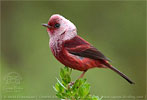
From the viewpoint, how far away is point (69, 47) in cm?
402

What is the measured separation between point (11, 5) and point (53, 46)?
4.77 m

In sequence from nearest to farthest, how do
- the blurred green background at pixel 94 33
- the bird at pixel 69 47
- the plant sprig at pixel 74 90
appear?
the plant sprig at pixel 74 90 → the bird at pixel 69 47 → the blurred green background at pixel 94 33

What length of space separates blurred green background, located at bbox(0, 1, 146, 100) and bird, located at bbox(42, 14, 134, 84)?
304cm

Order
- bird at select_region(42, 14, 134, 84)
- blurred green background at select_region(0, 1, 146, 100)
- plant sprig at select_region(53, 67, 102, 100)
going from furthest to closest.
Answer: blurred green background at select_region(0, 1, 146, 100), bird at select_region(42, 14, 134, 84), plant sprig at select_region(53, 67, 102, 100)

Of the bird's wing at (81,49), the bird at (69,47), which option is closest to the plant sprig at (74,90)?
the bird at (69,47)

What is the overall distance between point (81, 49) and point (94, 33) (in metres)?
3.88

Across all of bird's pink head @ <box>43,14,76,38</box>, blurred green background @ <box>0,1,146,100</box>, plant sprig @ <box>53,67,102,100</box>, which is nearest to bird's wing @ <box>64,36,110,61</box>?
bird's pink head @ <box>43,14,76,38</box>

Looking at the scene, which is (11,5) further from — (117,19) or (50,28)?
(50,28)

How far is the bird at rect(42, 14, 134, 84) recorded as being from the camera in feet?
13.0

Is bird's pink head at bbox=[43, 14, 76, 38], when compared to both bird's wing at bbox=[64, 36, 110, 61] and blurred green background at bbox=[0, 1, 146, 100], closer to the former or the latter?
bird's wing at bbox=[64, 36, 110, 61]

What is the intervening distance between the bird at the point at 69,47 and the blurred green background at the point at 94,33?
3.04 metres

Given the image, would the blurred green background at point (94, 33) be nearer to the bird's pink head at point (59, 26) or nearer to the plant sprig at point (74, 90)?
the bird's pink head at point (59, 26)

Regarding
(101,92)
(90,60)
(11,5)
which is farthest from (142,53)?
(90,60)

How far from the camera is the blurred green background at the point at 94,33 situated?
742 cm
